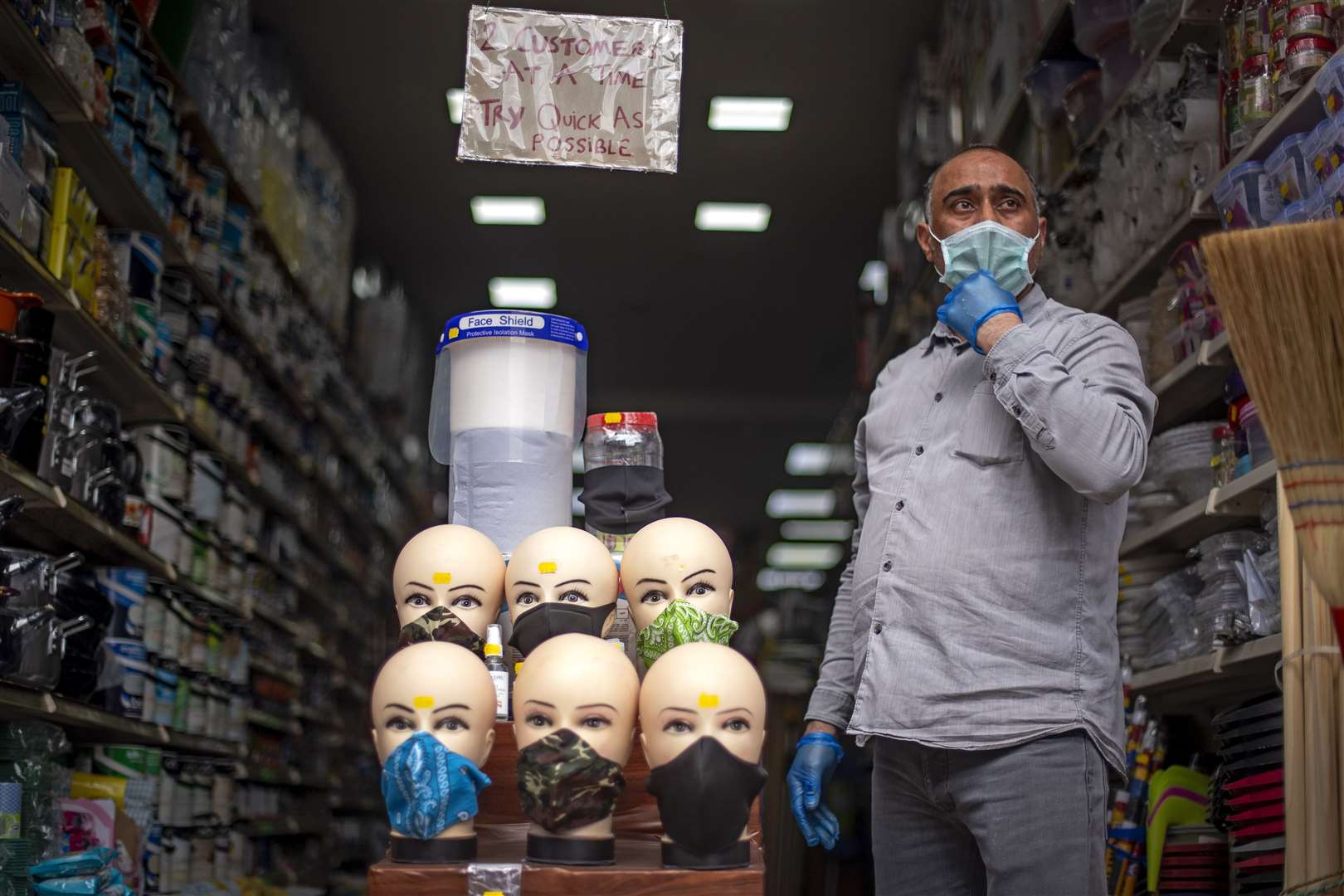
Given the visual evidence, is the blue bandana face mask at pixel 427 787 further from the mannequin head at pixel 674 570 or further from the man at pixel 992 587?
the man at pixel 992 587


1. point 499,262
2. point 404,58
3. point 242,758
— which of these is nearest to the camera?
point 242,758

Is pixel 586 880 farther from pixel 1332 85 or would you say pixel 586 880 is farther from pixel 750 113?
pixel 750 113

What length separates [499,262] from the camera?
335 inches

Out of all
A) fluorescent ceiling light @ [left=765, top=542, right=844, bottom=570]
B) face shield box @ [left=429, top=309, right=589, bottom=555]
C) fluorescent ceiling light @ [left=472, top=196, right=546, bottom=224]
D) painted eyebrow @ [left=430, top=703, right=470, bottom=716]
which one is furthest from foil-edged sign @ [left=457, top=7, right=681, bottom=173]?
fluorescent ceiling light @ [left=765, top=542, right=844, bottom=570]

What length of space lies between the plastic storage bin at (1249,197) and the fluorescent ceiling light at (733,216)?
4937mm

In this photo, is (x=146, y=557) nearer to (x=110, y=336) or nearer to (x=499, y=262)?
(x=110, y=336)

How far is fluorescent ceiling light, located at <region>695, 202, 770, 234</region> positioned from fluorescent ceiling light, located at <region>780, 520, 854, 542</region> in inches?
335

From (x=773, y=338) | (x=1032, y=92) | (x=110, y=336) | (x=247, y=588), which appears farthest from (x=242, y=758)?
(x=773, y=338)

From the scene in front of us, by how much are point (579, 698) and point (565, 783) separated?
0.10 m

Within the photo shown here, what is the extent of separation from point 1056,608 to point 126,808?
276 centimetres

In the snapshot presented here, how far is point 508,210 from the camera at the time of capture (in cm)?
773

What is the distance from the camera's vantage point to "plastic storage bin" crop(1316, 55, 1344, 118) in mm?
2322

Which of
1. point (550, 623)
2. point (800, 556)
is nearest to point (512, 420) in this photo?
point (550, 623)

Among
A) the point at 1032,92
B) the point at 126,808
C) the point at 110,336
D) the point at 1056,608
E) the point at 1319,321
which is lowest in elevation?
the point at 126,808
